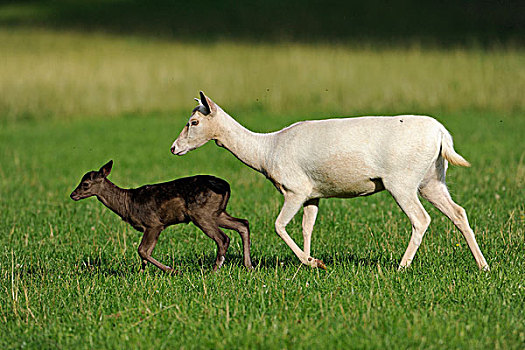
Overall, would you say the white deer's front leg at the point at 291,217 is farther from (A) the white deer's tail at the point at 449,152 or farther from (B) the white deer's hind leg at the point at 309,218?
(A) the white deer's tail at the point at 449,152

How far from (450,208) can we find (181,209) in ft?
9.00

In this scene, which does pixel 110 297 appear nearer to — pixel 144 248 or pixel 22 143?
pixel 144 248

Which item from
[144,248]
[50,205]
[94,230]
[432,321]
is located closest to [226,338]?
[432,321]

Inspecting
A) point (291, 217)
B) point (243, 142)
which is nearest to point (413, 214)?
point (291, 217)

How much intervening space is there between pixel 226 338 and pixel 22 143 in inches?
643

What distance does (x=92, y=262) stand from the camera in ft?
29.2

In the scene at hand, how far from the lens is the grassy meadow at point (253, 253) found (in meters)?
6.07

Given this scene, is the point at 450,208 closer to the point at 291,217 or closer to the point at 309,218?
the point at 309,218

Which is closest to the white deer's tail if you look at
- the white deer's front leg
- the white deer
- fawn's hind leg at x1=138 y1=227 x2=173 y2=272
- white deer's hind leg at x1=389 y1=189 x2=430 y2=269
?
the white deer

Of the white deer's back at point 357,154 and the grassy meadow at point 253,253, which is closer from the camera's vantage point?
the grassy meadow at point 253,253

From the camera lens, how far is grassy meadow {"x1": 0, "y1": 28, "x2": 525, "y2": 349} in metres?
6.07

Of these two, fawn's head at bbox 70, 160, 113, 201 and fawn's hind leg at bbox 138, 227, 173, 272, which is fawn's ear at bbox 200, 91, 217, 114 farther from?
fawn's hind leg at bbox 138, 227, 173, 272

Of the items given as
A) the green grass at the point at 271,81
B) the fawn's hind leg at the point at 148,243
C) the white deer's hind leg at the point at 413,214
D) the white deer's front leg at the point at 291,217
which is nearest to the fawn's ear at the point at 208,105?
the white deer's front leg at the point at 291,217

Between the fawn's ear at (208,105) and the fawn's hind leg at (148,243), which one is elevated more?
the fawn's ear at (208,105)
